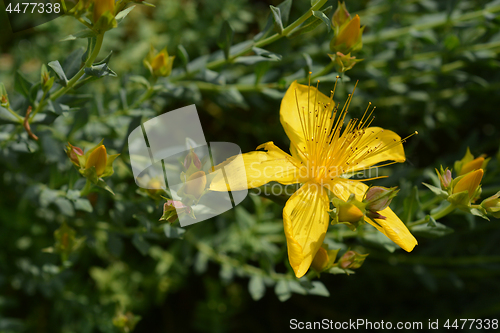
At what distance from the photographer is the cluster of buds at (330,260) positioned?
1260mm

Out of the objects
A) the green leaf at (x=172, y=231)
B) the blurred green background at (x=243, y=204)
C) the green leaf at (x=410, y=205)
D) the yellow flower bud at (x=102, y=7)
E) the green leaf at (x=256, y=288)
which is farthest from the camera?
the blurred green background at (x=243, y=204)

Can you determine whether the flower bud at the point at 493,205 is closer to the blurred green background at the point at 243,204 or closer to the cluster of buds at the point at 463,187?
Answer: the cluster of buds at the point at 463,187

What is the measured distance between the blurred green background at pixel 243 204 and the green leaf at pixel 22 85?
141mm

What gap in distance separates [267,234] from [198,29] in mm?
1538

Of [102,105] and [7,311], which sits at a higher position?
[102,105]

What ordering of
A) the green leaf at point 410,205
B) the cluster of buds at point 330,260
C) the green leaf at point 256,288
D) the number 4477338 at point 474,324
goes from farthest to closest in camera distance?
1. the number 4477338 at point 474,324
2. the green leaf at point 256,288
3. the green leaf at point 410,205
4. the cluster of buds at point 330,260

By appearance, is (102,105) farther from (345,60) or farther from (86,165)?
(345,60)

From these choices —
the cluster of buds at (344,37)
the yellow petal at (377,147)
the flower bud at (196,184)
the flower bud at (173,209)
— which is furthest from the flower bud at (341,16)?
the flower bud at (173,209)

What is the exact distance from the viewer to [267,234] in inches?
81.7

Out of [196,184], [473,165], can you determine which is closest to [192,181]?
[196,184]

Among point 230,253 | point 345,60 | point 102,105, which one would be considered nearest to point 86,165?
point 102,105

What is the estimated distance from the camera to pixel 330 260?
4.28ft

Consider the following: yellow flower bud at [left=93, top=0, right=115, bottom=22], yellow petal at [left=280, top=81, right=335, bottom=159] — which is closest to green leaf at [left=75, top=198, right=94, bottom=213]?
yellow flower bud at [left=93, top=0, right=115, bottom=22]

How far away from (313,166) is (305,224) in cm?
24
